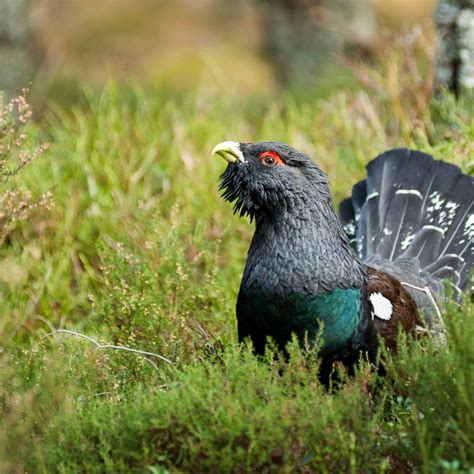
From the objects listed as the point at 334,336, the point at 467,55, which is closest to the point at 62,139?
the point at 467,55

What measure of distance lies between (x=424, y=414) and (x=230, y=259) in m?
2.91

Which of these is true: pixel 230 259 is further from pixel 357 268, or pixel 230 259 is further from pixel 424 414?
pixel 424 414

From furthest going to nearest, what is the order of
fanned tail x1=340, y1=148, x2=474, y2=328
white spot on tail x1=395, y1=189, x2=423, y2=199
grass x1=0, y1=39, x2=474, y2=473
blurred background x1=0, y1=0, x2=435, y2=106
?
blurred background x1=0, y1=0, x2=435, y2=106 < white spot on tail x1=395, y1=189, x2=423, y2=199 < fanned tail x1=340, y1=148, x2=474, y2=328 < grass x1=0, y1=39, x2=474, y2=473

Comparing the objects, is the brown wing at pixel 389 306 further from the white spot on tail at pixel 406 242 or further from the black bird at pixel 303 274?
the white spot on tail at pixel 406 242

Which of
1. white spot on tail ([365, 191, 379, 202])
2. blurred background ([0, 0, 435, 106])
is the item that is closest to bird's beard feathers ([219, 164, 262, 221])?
blurred background ([0, 0, 435, 106])

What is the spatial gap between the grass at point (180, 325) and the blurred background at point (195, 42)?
30.4 inches

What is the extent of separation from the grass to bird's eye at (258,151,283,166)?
85cm

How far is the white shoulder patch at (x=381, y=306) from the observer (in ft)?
13.9

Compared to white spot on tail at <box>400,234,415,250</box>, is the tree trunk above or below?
above

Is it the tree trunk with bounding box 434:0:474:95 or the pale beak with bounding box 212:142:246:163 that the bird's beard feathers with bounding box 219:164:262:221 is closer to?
the pale beak with bounding box 212:142:246:163

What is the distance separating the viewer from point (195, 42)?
1938cm

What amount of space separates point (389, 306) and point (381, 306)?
0.23 ft

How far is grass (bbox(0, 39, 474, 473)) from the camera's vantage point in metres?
3.00

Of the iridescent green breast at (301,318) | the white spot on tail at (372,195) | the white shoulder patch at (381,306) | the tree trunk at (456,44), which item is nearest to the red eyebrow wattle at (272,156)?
the iridescent green breast at (301,318)
